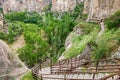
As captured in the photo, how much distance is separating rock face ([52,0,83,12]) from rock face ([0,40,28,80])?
60729mm

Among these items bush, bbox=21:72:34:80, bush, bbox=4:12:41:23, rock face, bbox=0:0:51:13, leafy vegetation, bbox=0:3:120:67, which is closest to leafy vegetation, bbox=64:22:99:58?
leafy vegetation, bbox=0:3:120:67

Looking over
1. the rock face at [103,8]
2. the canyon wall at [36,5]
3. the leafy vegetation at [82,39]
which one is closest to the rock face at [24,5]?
the canyon wall at [36,5]

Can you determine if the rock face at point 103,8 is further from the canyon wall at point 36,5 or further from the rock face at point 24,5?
the rock face at point 24,5

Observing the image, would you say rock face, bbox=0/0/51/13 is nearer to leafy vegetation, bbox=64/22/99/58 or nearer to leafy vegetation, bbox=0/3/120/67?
leafy vegetation, bbox=0/3/120/67

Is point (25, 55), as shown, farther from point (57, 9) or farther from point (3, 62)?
point (57, 9)

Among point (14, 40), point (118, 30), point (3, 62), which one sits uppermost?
point (3, 62)

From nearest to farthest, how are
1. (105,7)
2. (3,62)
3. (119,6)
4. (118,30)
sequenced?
(3,62), (118,30), (119,6), (105,7)

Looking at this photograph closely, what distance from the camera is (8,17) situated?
81.0 meters

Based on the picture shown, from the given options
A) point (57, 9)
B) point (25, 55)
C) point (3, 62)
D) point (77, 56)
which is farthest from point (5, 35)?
point (3, 62)

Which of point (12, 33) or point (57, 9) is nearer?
point (12, 33)

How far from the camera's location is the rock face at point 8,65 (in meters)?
10.9

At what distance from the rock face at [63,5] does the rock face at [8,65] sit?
6073cm

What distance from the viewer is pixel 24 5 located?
332 ft

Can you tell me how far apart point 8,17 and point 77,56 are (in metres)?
56.9
